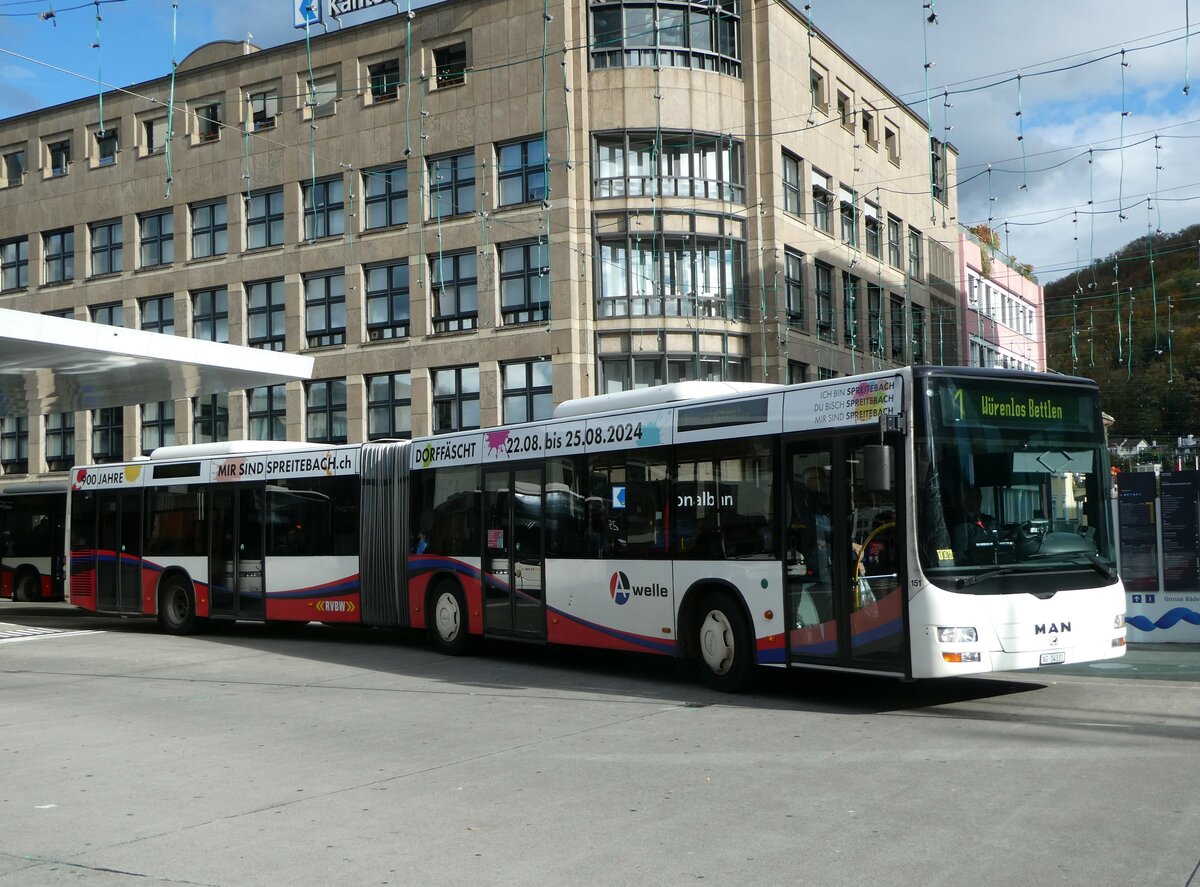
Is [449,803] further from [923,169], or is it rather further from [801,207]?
[923,169]

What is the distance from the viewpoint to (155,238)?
139 feet

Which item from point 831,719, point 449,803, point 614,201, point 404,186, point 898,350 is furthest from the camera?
point 898,350

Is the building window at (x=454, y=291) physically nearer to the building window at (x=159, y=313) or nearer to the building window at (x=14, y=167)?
the building window at (x=159, y=313)

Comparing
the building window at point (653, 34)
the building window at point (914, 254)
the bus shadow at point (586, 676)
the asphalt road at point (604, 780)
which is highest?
the building window at point (653, 34)

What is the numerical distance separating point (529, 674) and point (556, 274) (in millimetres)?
20256

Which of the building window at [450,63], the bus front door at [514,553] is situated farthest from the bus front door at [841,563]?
the building window at [450,63]

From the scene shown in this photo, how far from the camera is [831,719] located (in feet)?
35.6

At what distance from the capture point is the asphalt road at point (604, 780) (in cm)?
630

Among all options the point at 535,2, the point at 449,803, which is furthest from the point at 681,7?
the point at 449,803

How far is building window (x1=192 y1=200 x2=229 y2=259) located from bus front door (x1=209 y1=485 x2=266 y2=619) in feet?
72.5

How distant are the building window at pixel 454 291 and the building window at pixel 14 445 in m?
18.1

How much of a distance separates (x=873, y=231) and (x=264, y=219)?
65.3ft

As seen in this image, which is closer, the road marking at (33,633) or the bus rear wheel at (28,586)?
the road marking at (33,633)

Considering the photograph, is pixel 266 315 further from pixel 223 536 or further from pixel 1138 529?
pixel 1138 529
